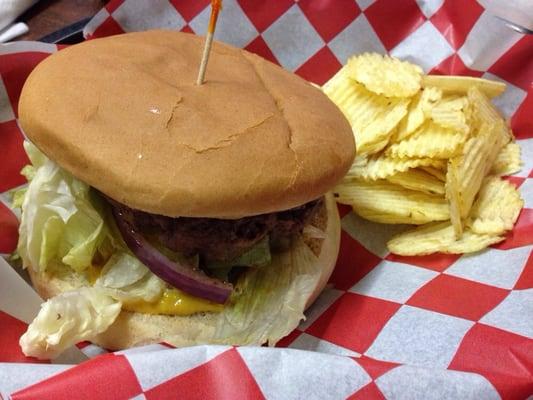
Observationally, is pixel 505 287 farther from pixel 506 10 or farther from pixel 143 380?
pixel 506 10

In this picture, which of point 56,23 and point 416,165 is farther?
point 56,23

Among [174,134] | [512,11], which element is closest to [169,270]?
[174,134]

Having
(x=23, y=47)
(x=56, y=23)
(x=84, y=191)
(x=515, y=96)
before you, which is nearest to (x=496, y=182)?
(x=515, y=96)

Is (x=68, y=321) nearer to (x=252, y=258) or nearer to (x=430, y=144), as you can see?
(x=252, y=258)

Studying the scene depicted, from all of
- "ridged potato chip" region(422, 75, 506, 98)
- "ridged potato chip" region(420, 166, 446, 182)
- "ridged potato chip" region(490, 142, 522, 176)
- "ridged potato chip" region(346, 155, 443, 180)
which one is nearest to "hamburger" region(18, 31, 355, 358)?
"ridged potato chip" region(346, 155, 443, 180)

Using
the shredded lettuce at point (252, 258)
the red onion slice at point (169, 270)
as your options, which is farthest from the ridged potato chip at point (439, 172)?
the red onion slice at point (169, 270)

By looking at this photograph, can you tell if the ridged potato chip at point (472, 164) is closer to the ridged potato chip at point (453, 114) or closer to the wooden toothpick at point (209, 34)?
the ridged potato chip at point (453, 114)
